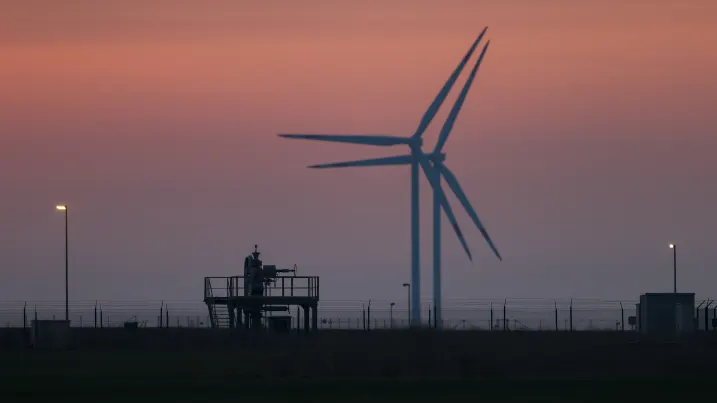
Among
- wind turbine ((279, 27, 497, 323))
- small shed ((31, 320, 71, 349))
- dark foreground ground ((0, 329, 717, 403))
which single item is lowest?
dark foreground ground ((0, 329, 717, 403))

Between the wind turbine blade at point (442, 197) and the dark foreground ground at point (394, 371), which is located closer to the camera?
the dark foreground ground at point (394, 371)

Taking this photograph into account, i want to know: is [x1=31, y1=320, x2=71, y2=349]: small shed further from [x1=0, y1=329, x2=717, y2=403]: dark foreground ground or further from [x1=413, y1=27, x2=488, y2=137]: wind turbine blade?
[x1=413, y1=27, x2=488, y2=137]: wind turbine blade

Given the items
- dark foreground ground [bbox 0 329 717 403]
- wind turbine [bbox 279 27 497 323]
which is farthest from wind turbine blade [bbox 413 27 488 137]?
dark foreground ground [bbox 0 329 717 403]

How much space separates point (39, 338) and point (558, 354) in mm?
25545

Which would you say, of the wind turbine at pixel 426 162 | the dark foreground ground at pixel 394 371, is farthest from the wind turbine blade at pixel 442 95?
the dark foreground ground at pixel 394 371

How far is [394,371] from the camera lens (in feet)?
137

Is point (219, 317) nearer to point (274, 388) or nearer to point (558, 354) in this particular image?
point (558, 354)

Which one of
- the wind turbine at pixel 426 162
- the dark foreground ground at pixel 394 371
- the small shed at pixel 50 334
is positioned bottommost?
the dark foreground ground at pixel 394 371

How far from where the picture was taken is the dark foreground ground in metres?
34.5

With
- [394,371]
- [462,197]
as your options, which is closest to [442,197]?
[462,197]

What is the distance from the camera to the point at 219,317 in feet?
246

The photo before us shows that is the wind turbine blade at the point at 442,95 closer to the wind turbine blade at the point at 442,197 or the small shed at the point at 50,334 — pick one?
the wind turbine blade at the point at 442,197

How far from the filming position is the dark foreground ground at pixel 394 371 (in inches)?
1358

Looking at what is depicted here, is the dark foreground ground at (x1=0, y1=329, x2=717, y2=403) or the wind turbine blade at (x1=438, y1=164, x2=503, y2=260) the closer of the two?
the dark foreground ground at (x1=0, y1=329, x2=717, y2=403)
